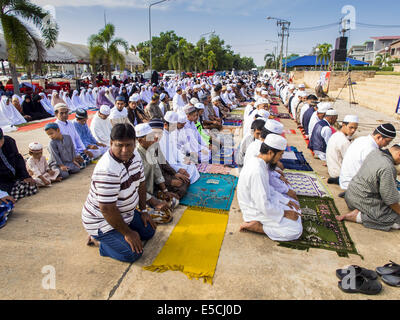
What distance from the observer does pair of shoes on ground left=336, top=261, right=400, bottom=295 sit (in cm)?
214

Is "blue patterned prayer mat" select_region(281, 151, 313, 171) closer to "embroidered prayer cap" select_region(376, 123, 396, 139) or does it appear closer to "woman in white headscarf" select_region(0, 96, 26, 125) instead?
"embroidered prayer cap" select_region(376, 123, 396, 139)

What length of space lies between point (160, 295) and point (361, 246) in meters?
2.21

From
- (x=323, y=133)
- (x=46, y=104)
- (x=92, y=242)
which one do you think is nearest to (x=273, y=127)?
(x=323, y=133)

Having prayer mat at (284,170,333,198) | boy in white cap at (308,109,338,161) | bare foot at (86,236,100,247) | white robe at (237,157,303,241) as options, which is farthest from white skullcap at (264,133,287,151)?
boy in white cap at (308,109,338,161)

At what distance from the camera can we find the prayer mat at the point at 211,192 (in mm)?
3617

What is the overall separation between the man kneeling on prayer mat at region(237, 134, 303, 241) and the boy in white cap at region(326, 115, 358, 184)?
6.31 ft

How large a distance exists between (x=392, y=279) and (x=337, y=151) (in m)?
2.57

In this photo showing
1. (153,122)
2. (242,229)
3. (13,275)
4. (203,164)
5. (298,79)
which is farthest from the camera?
(298,79)

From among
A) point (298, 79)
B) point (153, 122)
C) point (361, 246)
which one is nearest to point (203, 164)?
point (153, 122)

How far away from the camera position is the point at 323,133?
211 inches

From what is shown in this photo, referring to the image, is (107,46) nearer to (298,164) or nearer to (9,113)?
(9,113)

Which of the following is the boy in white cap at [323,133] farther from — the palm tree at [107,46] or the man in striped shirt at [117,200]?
the palm tree at [107,46]

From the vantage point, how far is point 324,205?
11.9ft
